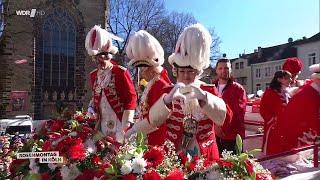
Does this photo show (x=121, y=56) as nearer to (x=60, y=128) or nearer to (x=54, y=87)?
(x=54, y=87)

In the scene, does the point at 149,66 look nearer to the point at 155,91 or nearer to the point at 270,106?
the point at 155,91

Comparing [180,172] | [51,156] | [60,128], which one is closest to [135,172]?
[180,172]

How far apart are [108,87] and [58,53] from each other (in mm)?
26860

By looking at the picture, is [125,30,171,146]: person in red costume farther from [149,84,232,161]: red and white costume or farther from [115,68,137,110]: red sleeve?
[149,84,232,161]: red and white costume

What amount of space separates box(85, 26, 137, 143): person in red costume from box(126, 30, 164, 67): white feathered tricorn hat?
→ 2.04 feet

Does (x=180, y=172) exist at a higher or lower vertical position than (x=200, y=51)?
lower

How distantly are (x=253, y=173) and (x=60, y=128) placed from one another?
230cm

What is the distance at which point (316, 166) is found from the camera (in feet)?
14.9

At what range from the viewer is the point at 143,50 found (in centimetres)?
419

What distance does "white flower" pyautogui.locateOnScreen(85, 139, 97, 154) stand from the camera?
10.6ft

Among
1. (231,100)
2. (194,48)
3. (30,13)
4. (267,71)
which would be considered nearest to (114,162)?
(194,48)

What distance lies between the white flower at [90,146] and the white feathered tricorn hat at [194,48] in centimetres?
82

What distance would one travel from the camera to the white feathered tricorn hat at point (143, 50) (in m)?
4.20

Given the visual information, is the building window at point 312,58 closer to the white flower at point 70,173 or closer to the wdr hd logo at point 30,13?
the wdr hd logo at point 30,13
